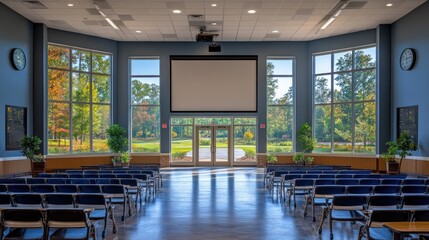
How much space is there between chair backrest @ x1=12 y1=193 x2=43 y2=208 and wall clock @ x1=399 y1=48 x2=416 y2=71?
45.0 ft

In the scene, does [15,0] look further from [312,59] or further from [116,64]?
[312,59]

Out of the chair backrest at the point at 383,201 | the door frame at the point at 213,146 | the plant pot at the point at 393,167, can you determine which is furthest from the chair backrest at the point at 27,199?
the door frame at the point at 213,146

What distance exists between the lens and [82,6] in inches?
560

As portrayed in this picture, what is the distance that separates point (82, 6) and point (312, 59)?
1103 centimetres

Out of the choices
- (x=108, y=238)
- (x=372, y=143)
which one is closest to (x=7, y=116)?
(x=108, y=238)

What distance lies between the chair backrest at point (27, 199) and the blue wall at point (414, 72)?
12.6m

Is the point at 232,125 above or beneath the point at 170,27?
beneath

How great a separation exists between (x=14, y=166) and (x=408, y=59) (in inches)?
587

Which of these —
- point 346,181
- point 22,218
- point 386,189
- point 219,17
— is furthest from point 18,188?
point 219,17

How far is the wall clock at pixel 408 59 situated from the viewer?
49.8 ft

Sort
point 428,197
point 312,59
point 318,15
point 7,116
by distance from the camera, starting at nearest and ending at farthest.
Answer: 1. point 428,197
2. point 7,116
3. point 318,15
4. point 312,59

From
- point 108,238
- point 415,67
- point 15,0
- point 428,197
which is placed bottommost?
point 108,238

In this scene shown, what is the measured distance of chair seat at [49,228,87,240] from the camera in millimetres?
5316

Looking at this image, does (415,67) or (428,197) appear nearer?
(428,197)
